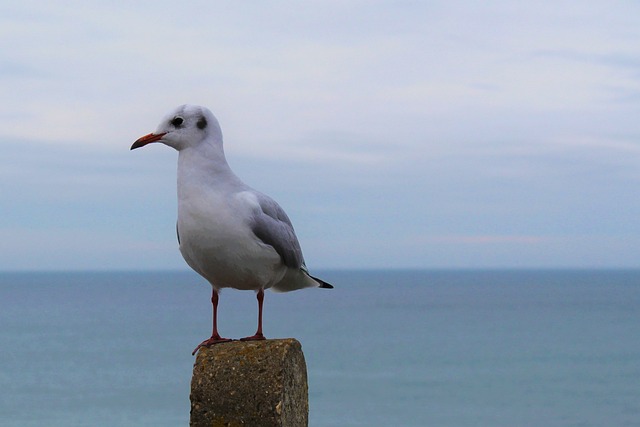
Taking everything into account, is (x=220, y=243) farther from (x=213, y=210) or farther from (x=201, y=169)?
(x=201, y=169)

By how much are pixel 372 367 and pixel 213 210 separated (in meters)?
60.4

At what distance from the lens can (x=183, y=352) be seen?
75.1 meters

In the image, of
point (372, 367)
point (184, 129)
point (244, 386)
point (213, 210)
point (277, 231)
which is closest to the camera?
point (244, 386)

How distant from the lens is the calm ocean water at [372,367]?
162ft

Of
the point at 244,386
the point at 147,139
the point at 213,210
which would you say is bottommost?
the point at 244,386

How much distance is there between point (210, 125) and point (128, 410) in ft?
144

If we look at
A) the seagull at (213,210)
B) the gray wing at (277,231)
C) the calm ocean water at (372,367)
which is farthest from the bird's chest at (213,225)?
the calm ocean water at (372,367)

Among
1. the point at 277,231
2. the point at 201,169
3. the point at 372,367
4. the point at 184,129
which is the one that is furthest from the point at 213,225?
the point at 372,367

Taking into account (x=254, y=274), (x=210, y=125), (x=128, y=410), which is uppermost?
(x=210, y=125)

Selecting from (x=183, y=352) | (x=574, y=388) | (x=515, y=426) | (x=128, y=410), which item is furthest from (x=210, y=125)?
(x=183, y=352)

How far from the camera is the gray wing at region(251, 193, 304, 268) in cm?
804

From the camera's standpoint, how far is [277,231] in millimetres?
8188

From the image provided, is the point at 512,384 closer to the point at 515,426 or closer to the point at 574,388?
the point at 574,388

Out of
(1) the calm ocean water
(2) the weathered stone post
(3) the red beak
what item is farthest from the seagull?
(1) the calm ocean water
